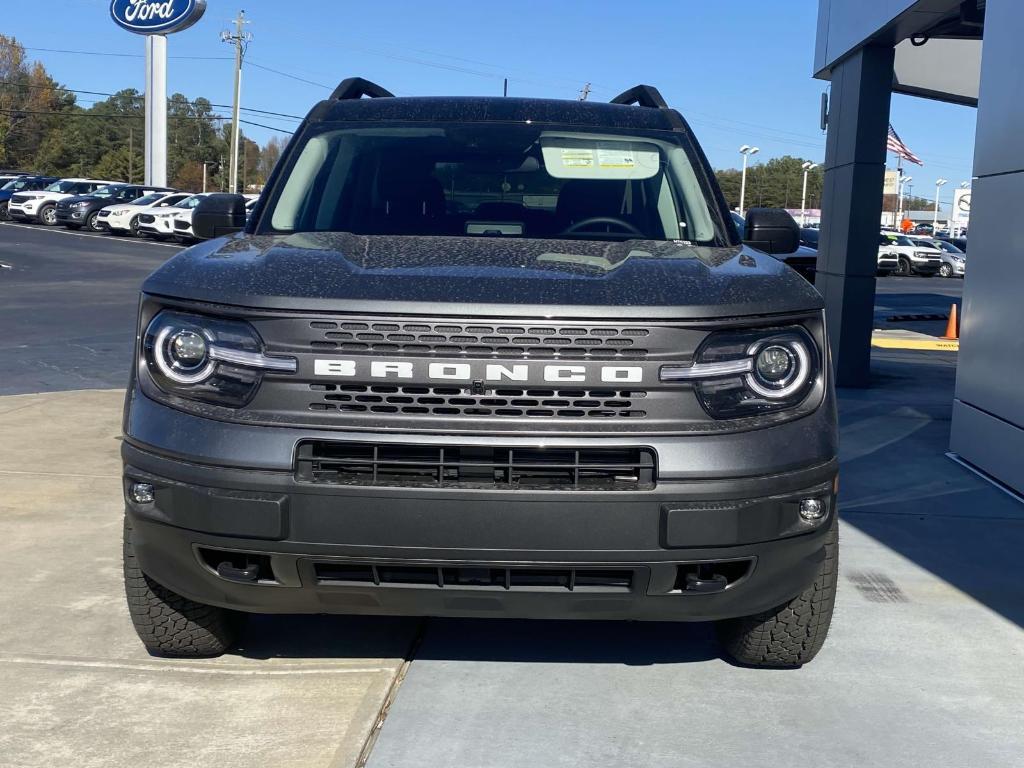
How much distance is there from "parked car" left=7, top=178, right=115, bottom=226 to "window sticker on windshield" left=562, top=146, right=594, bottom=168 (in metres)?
37.0

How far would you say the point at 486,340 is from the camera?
3135 millimetres

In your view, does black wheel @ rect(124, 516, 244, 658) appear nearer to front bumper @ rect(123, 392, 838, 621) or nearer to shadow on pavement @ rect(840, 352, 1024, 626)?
front bumper @ rect(123, 392, 838, 621)

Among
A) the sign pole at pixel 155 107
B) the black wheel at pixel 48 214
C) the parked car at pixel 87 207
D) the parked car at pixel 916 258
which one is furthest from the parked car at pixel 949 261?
the black wheel at pixel 48 214

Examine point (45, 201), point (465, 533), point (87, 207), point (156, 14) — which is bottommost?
point (465, 533)

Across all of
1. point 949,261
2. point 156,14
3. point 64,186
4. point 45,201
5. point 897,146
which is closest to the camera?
point 897,146

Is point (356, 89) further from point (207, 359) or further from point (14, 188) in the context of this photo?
point (14, 188)

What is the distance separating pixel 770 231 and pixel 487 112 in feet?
4.02

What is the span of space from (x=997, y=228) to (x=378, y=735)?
545 cm

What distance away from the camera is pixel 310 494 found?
10.2 feet

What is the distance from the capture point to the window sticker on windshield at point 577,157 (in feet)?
15.4

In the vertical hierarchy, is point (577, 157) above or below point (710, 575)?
above

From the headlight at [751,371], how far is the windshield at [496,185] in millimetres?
1145

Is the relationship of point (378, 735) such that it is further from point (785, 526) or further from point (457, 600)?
point (785, 526)

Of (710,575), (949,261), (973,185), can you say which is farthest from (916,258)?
(710,575)
